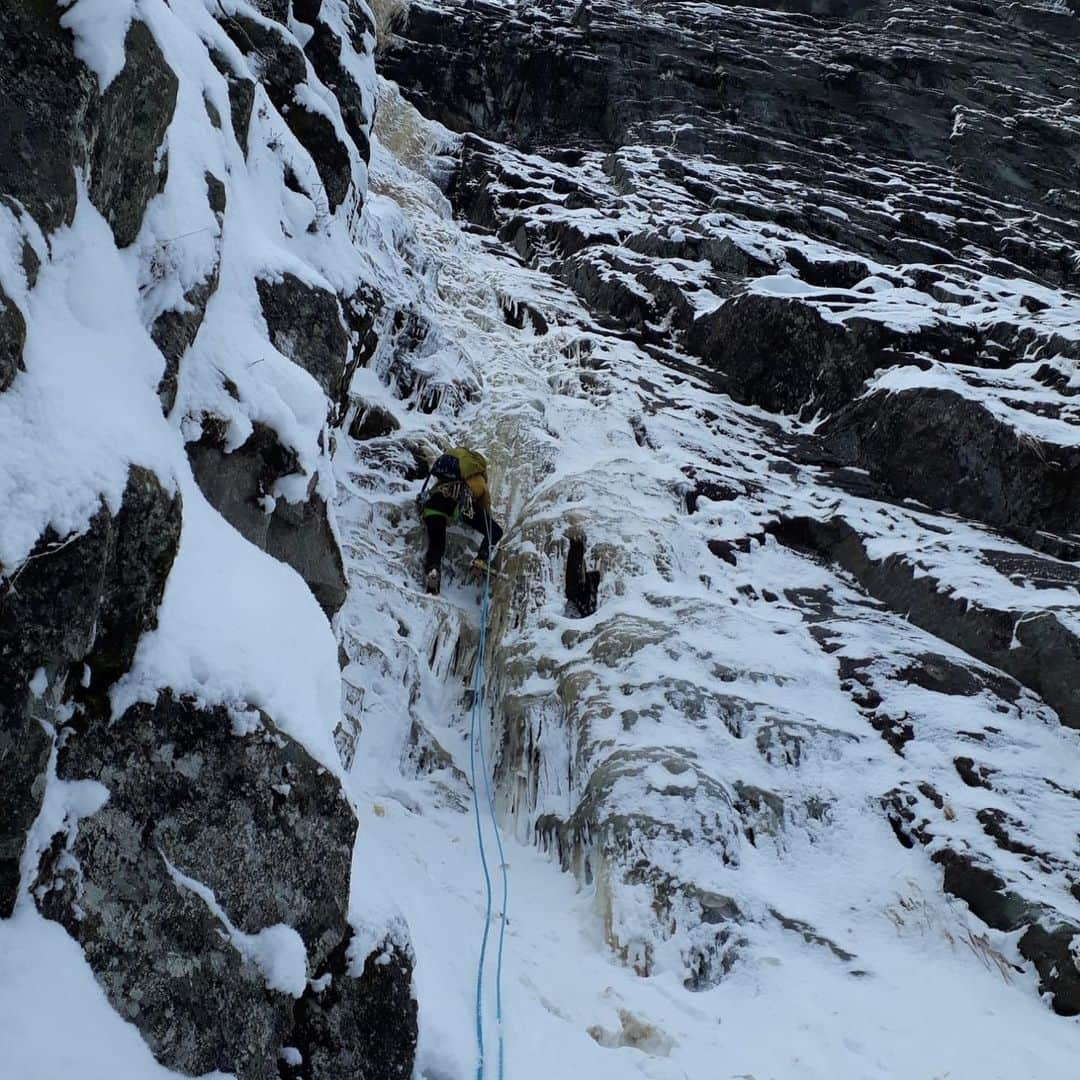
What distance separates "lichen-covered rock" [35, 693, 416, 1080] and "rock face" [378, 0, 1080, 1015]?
198 centimetres

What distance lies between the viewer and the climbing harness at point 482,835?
3.62 m

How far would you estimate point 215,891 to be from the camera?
2816mm

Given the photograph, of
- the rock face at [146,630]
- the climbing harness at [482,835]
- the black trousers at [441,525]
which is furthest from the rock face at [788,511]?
the rock face at [146,630]

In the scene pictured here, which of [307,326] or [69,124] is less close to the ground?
[69,124]

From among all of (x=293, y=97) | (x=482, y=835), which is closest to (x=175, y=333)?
(x=482, y=835)

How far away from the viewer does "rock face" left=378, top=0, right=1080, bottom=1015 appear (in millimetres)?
5258

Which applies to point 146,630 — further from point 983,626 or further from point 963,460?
point 963,460

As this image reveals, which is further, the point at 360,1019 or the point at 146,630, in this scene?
the point at 360,1019

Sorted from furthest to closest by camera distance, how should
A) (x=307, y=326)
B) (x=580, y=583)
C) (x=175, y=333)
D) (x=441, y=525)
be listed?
(x=441, y=525), (x=580, y=583), (x=307, y=326), (x=175, y=333)

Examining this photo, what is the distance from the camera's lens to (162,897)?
2.66 m

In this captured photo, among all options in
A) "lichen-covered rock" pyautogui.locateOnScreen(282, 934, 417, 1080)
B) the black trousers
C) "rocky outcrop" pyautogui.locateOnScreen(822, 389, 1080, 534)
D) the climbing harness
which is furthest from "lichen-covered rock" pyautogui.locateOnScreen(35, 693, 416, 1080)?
"rocky outcrop" pyautogui.locateOnScreen(822, 389, 1080, 534)

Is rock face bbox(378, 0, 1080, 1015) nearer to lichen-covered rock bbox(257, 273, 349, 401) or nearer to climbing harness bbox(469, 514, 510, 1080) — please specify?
climbing harness bbox(469, 514, 510, 1080)

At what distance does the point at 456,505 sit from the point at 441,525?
228 mm

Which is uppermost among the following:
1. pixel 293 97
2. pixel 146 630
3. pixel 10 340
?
pixel 293 97
